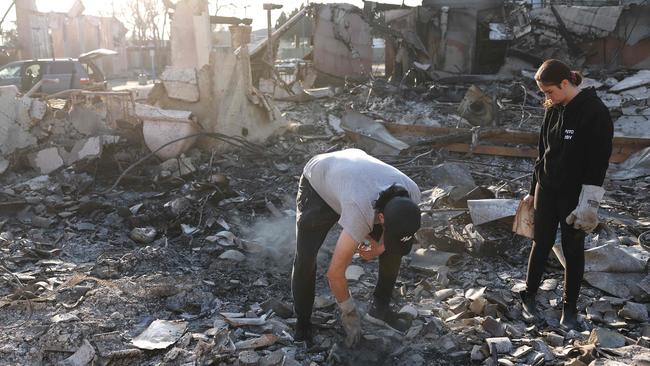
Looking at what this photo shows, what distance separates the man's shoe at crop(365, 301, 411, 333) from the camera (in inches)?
137

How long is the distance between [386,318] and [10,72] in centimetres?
1317

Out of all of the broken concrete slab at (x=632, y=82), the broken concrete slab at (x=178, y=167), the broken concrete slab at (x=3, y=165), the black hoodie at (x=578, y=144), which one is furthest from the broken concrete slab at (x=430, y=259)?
the broken concrete slab at (x=632, y=82)

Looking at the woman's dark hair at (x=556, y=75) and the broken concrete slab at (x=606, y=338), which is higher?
the woman's dark hair at (x=556, y=75)

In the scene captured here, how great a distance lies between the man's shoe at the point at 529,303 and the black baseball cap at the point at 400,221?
1450mm

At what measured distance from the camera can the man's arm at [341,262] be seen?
112 inches

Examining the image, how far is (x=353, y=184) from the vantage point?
287cm

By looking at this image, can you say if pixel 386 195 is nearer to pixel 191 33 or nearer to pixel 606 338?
pixel 606 338

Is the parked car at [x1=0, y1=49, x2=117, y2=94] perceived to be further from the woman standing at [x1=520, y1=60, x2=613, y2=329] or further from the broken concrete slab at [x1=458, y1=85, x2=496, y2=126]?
the woman standing at [x1=520, y1=60, x2=613, y2=329]

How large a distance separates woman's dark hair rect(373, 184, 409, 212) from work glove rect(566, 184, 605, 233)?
118 cm

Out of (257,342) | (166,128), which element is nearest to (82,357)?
(257,342)

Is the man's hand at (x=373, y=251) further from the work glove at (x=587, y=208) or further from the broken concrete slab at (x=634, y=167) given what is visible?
the broken concrete slab at (x=634, y=167)

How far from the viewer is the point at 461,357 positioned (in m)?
3.16

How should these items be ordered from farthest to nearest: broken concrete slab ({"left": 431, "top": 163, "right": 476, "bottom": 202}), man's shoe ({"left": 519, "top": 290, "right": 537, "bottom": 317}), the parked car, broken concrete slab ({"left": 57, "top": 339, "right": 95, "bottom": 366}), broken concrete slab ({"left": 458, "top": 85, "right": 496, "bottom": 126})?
the parked car < broken concrete slab ({"left": 458, "top": 85, "right": 496, "bottom": 126}) < broken concrete slab ({"left": 431, "top": 163, "right": 476, "bottom": 202}) < man's shoe ({"left": 519, "top": 290, "right": 537, "bottom": 317}) < broken concrete slab ({"left": 57, "top": 339, "right": 95, "bottom": 366})

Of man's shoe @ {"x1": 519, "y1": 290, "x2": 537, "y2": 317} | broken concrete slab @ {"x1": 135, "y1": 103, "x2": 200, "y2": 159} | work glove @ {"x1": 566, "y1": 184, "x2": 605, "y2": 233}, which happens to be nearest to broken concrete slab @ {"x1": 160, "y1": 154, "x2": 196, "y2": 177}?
broken concrete slab @ {"x1": 135, "y1": 103, "x2": 200, "y2": 159}
